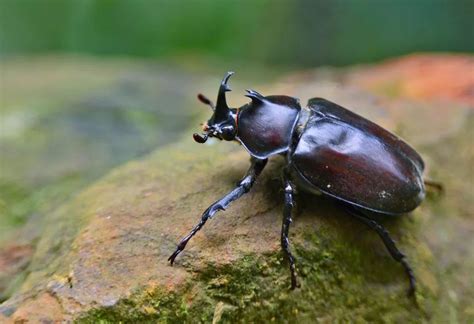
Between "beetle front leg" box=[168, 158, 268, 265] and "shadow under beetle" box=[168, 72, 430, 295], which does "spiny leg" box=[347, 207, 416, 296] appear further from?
"beetle front leg" box=[168, 158, 268, 265]

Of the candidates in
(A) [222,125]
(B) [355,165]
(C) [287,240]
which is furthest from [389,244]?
(A) [222,125]

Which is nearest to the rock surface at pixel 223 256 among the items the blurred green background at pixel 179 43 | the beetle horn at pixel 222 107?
the beetle horn at pixel 222 107

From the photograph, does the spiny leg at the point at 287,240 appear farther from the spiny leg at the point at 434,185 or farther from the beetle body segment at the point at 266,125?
the spiny leg at the point at 434,185

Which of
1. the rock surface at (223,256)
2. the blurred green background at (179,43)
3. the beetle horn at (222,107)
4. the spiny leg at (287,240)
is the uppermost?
the beetle horn at (222,107)

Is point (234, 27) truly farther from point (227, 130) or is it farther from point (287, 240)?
point (287, 240)

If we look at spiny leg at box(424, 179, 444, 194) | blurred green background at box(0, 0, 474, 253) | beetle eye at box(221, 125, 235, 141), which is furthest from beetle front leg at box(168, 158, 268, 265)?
blurred green background at box(0, 0, 474, 253)

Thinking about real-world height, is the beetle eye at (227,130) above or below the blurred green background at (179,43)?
above

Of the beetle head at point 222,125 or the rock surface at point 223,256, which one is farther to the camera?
the beetle head at point 222,125
